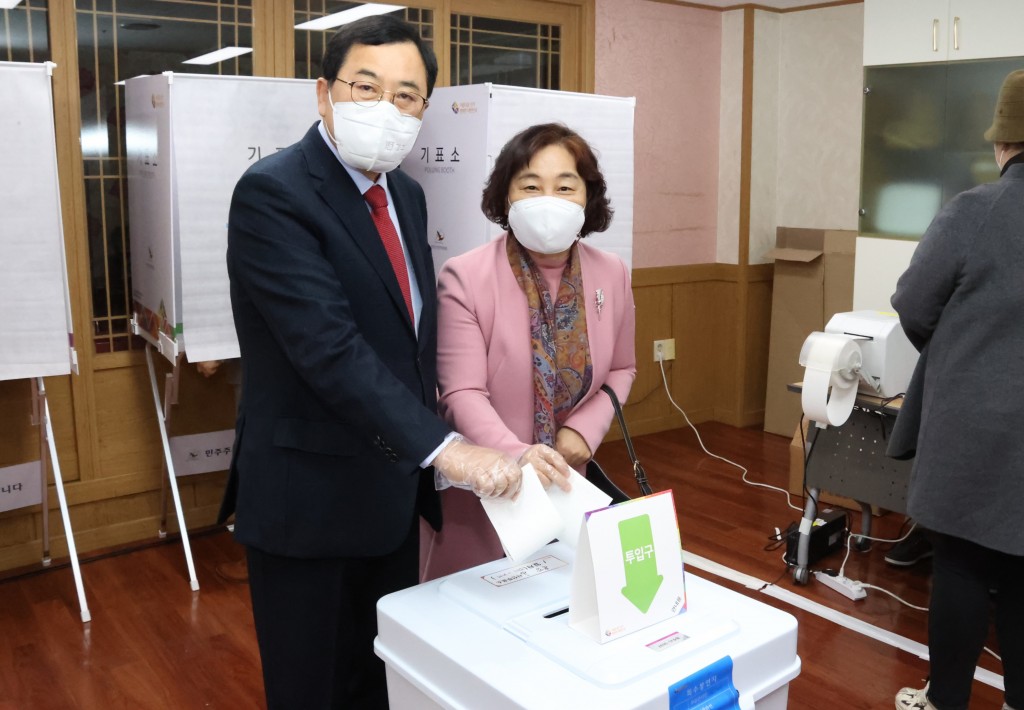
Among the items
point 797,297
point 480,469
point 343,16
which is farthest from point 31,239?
point 797,297

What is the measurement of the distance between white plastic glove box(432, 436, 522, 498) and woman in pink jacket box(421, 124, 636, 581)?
0.32 m

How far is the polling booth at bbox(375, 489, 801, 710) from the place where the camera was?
105 centimetres

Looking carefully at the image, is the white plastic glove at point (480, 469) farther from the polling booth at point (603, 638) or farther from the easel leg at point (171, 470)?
the easel leg at point (171, 470)

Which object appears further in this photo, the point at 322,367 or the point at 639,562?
the point at 322,367

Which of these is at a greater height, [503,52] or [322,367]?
[503,52]

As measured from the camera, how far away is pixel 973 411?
210cm

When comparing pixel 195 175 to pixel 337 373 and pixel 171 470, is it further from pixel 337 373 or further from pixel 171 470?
pixel 337 373

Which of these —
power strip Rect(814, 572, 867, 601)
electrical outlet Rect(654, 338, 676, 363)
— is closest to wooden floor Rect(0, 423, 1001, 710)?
power strip Rect(814, 572, 867, 601)

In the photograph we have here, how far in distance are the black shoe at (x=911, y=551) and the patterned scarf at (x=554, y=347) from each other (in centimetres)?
216

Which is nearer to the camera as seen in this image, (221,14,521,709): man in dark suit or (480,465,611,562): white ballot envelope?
(480,465,611,562): white ballot envelope

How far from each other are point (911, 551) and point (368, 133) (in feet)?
9.00

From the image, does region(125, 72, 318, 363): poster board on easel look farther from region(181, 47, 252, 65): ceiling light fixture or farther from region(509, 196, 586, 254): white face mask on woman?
region(509, 196, 586, 254): white face mask on woman

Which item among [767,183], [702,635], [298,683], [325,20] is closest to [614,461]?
[767,183]

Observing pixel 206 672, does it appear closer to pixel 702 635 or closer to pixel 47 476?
pixel 47 476
